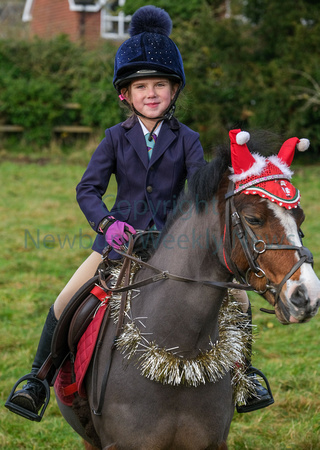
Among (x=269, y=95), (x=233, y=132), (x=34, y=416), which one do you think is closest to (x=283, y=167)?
(x=233, y=132)

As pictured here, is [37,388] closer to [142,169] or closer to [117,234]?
[117,234]

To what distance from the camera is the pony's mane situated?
2543 millimetres

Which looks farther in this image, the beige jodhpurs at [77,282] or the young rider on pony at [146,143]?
the beige jodhpurs at [77,282]

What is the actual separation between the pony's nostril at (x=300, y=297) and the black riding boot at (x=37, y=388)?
1722 millimetres

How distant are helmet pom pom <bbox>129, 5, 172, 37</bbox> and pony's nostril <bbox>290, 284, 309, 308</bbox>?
182 cm

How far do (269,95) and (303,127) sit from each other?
3.92ft

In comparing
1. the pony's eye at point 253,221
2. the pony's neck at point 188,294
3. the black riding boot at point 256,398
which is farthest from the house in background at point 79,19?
the pony's eye at point 253,221

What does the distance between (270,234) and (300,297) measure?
1.00ft

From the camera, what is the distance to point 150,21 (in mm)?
3170

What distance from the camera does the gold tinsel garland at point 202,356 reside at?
2.59 m

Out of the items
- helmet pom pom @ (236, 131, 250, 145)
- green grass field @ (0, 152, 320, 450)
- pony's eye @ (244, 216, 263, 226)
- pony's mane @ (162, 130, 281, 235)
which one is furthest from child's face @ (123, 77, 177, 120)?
green grass field @ (0, 152, 320, 450)

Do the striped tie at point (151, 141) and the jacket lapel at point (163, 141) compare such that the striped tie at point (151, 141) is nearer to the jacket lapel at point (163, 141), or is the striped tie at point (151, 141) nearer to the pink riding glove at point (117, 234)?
the jacket lapel at point (163, 141)

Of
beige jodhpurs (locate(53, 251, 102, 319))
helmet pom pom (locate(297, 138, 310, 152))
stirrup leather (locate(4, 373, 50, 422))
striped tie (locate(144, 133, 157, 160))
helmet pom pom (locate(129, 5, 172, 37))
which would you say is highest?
helmet pom pom (locate(129, 5, 172, 37))

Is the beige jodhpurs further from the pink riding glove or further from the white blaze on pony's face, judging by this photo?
the white blaze on pony's face
